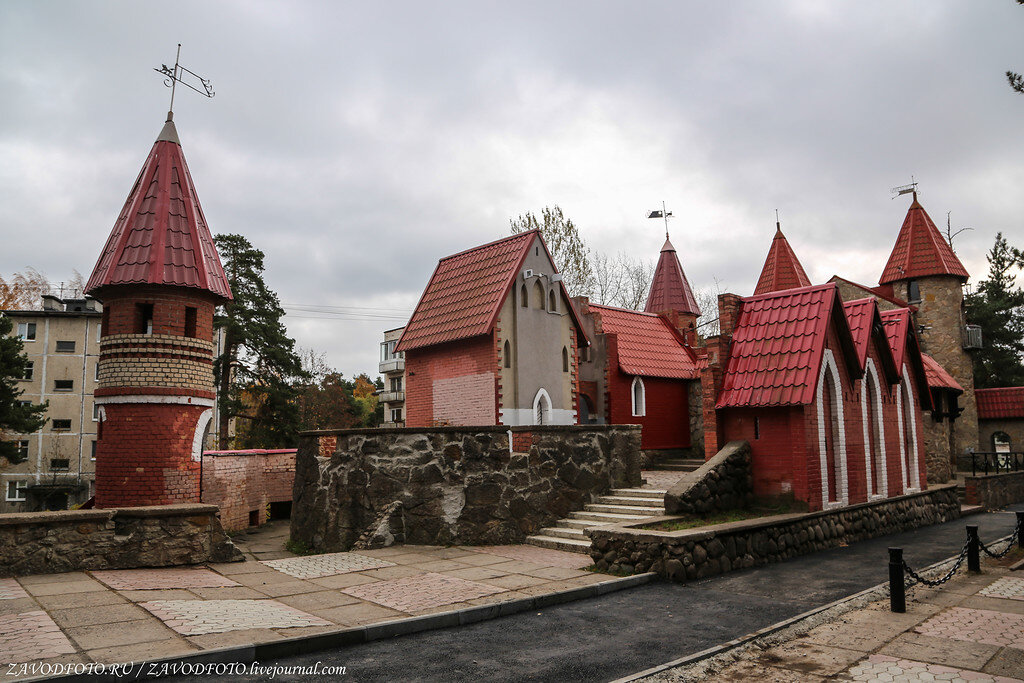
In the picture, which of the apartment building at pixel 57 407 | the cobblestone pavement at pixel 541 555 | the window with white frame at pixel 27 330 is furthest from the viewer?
the apartment building at pixel 57 407

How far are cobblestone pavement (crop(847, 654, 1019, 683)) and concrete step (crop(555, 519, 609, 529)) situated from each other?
6.45m

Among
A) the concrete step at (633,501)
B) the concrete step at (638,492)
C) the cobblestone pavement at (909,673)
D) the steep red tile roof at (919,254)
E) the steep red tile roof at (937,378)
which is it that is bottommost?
the cobblestone pavement at (909,673)

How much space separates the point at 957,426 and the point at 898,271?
27.6ft

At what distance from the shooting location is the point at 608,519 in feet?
43.6

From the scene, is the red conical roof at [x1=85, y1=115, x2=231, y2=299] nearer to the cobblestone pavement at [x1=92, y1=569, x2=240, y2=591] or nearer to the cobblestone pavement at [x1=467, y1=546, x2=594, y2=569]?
the cobblestone pavement at [x1=92, y1=569, x2=240, y2=591]

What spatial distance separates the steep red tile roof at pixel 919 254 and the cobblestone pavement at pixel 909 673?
3330 cm

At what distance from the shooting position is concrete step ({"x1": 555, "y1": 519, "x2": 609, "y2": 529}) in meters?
13.0

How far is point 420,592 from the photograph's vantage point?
889 cm

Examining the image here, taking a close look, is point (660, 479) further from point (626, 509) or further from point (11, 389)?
point (11, 389)

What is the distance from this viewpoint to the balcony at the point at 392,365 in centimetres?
5780

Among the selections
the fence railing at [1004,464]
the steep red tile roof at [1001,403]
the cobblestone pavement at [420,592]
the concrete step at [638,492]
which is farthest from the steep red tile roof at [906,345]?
the steep red tile roof at [1001,403]

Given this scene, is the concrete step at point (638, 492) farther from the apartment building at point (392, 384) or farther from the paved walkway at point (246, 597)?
the apartment building at point (392, 384)

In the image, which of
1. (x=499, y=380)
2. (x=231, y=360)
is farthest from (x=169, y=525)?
A: (x=231, y=360)

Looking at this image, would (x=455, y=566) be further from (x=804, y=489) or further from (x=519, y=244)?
(x=519, y=244)
